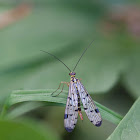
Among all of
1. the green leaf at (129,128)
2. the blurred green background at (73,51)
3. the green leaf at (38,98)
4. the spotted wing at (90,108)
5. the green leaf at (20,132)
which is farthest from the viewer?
the blurred green background at (73,51)

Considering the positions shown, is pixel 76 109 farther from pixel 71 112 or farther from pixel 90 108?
pixel 90 108

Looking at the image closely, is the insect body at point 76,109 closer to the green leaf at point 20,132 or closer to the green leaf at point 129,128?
the green leaf at point 129,128

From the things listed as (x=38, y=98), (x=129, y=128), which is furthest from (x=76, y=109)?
(x=129, y=128)

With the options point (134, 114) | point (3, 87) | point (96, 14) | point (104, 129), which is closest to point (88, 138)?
point (104, 129)

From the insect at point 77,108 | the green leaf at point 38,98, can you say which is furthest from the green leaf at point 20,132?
the insect at point 77,108

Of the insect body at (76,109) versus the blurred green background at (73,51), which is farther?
the blurred green background at (73,51)

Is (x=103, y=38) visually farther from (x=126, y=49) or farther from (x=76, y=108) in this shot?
(x=76, y=108)
